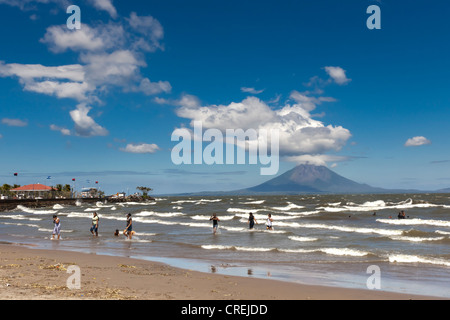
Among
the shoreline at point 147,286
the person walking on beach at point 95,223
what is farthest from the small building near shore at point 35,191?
the shoreline at point 147,286

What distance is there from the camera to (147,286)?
1040 centimetres

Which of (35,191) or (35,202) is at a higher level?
(35,191)

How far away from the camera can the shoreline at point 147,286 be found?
8750 mm

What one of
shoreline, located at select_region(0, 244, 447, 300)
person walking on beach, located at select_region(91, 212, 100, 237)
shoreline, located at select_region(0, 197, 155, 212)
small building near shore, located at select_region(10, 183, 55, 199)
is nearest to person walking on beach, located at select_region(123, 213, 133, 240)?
person walking on beach, located at select_region(91, 212, 100, 237)

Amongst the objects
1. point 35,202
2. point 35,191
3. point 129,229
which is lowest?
point 35,202

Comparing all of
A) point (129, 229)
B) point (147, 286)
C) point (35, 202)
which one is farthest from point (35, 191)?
point (147, 286)

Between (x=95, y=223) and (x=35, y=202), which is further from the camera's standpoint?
(x=35, y=202)

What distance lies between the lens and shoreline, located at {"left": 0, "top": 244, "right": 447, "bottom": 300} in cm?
875

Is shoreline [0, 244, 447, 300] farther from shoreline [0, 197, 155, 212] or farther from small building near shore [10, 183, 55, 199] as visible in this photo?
small building near shore [10, 183, 55, 199]

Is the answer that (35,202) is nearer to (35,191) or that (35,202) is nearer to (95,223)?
(35,191)

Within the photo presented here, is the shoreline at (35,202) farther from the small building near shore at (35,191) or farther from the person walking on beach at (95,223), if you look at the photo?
the person walking on beach at (95,223)

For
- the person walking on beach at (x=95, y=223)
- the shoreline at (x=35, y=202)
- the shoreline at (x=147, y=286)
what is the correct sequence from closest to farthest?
the shoreline at (x=147, y=286)
the person walking on beach at (x=95, y=223)
the shoreline at (x=35, y=202)

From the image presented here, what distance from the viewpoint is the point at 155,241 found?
24766mm
